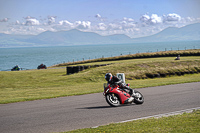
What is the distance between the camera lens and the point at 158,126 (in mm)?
8312

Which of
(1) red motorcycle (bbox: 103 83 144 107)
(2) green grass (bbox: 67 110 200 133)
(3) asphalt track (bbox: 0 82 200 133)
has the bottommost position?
(3) asphalt track (bbox: 0 82 200 133)

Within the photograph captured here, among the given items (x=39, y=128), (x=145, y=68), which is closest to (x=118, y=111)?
(x=39, y=128)

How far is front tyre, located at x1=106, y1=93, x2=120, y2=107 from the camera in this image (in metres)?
12.6

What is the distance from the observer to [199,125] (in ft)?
26.5

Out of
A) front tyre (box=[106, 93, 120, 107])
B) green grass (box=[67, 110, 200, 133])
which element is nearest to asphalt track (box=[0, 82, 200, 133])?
front tyre (box=[106, 93, 120, 107])

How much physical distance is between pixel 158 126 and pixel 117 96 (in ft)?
14.9

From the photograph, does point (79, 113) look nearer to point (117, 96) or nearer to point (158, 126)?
point (117, 96)

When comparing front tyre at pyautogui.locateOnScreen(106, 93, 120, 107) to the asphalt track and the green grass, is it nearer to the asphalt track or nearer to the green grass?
the asphalt track

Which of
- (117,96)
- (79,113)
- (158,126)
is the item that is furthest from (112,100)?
(158,126)

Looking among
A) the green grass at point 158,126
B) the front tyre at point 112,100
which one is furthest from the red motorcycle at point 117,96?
the green grass at point 158,126

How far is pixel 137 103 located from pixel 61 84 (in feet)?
52.1

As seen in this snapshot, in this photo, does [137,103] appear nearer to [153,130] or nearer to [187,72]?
[153,130]

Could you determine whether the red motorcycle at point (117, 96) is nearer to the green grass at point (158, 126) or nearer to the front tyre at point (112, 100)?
the front tyre at point (112, 100)

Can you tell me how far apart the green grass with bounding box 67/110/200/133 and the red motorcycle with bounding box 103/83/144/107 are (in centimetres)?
343
